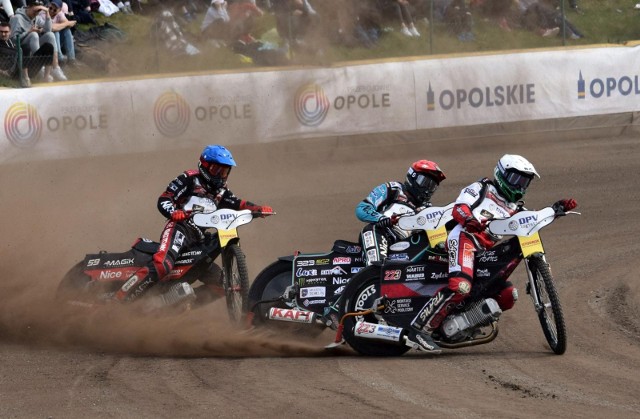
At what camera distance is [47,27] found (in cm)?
1895

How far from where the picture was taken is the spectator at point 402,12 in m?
22.2

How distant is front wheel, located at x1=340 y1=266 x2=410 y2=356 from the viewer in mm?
9719

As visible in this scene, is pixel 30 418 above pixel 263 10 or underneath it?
underneath

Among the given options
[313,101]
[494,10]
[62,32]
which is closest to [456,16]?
[494,10]

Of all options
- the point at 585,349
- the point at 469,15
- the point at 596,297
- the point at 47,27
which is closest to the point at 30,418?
the point at 585,349

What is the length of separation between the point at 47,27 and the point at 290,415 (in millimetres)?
12979

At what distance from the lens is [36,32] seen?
1891 cm

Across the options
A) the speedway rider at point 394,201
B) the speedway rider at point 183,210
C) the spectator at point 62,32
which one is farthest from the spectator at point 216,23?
the speedway rider at point 394,201

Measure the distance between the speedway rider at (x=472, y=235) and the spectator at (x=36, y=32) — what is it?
11.0 m

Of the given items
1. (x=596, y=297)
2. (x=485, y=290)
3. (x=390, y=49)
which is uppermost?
(x=390, y=49)

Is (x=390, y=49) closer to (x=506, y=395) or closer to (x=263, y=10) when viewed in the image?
(x=263, y=10)

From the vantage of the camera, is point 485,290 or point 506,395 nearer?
point 506,395

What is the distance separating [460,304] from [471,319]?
0.19 meters

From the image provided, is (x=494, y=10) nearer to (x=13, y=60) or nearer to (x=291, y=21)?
(x=291, y=21)
